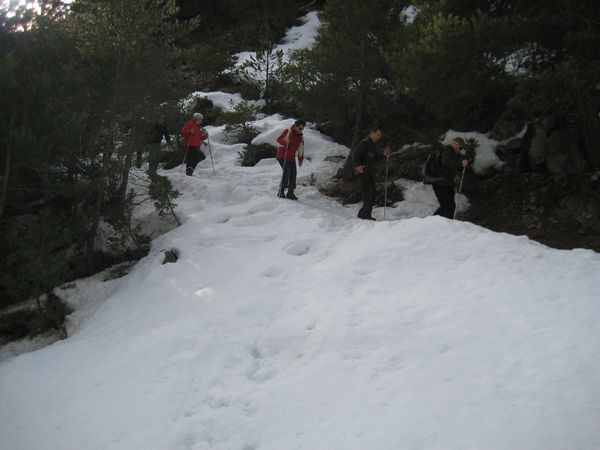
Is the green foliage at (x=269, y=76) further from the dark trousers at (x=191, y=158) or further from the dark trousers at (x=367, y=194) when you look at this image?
the dark trousers at (x=367, y=194)

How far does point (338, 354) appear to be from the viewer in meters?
4.29

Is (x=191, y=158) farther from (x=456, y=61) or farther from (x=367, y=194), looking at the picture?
(x=456, y=61)

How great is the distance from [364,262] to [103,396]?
3824mm

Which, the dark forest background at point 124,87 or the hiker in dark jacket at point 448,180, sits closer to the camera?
the dark forest background at point 124,87

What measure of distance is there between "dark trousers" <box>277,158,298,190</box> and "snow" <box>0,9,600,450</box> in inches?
116

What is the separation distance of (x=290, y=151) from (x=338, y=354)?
647 centimetres

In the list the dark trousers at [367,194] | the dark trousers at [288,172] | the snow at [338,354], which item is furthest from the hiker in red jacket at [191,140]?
the dark trousers at [367,194]

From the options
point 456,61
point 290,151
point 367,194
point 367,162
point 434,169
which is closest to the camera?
point 456,61

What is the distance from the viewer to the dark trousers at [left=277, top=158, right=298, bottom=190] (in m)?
9.93

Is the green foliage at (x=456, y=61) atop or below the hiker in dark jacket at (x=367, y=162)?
atop

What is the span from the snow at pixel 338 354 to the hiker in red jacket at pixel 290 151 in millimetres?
2947

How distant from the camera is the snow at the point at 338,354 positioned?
3.27 meters

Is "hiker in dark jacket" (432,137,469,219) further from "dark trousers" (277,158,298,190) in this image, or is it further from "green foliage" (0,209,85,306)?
"green foliage" (0,209,85,306)

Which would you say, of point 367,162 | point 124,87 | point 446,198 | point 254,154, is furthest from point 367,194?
point 254,154
